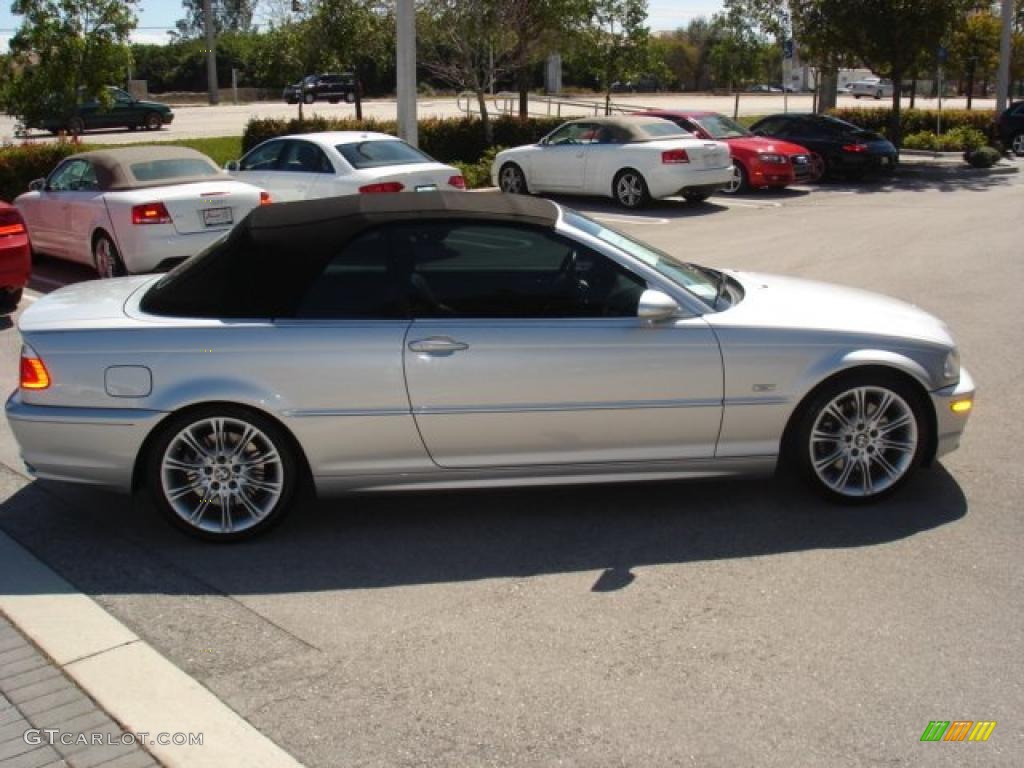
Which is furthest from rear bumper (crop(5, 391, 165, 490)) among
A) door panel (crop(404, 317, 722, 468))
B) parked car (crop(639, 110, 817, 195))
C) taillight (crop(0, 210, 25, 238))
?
parked car (crop(639, 110, 817, 195))

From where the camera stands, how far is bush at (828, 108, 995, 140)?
31.5 metres

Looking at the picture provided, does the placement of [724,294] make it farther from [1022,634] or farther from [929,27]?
[929,27]

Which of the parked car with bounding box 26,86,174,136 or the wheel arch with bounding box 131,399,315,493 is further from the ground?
the parked car with bounding box 26,86,174,136

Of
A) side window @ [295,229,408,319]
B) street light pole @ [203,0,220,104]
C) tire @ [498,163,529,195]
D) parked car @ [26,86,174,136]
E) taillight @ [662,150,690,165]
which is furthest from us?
street light pole @ [203,0,220,104]

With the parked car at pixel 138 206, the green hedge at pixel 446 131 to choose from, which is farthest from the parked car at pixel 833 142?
the parked car at pixel 138 206

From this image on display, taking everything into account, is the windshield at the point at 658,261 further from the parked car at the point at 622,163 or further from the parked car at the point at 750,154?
the parked car at the point at 750,154

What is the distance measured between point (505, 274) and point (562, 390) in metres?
0.66

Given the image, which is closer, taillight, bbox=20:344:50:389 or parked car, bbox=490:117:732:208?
taillight, bbox=20:344:50:389

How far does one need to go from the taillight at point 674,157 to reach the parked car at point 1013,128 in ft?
51.7

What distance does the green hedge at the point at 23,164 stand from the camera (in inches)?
690

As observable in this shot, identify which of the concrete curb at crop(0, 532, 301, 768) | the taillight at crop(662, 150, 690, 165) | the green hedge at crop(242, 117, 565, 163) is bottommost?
the concrete curb at crop(0, 532, 301, 768)

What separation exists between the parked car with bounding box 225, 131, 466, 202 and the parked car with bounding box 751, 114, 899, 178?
1147cm

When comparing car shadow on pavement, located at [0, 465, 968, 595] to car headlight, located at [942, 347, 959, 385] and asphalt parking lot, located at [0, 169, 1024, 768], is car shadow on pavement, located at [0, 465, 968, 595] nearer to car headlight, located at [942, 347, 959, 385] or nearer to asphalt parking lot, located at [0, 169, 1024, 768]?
asphalt parking lot, located at [0, 169, 1024, 768]

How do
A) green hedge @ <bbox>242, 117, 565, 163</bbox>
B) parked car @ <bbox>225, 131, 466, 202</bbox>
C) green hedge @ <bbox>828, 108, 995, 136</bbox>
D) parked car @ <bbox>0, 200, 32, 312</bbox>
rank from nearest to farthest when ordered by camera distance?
parked car @ <bbox>0, 200, 32, 312</bbox> < parked car @ <bbox>225, 131, 466, 202</bbox> < green hedge @ <bbox>242, 117, 565, 163</bbox> < green hedge @ <bbox>828, 108, 995, 136</bbox>
